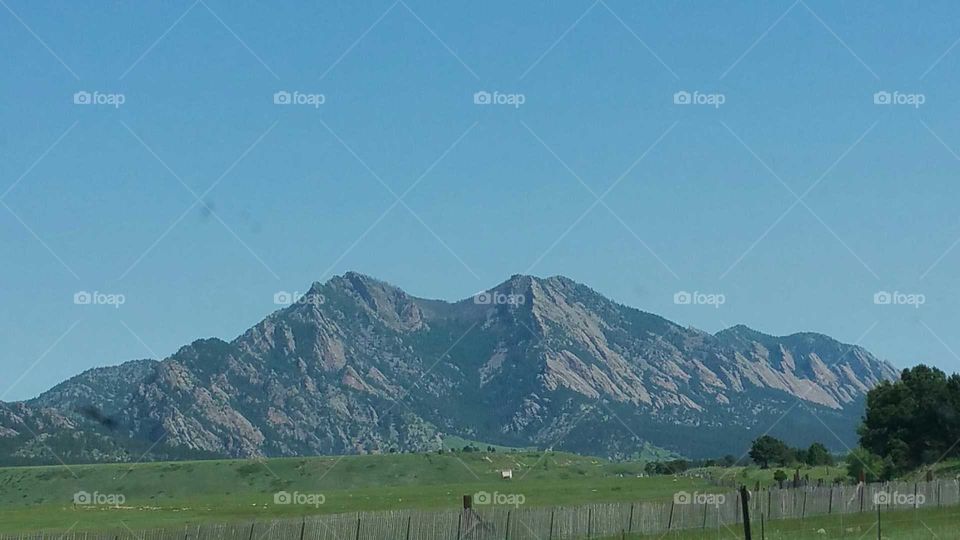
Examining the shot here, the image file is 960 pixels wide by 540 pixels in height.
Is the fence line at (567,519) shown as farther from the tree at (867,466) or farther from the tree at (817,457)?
the tree at (817,457)

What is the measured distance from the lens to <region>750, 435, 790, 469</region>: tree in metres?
153

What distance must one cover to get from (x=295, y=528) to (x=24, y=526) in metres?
64.7

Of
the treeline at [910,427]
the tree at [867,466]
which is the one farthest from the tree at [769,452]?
the treeline at [910,427]

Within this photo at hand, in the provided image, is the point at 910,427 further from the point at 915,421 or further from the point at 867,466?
the point at 867,466

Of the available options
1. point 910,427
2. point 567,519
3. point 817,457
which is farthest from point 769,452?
point 567,519

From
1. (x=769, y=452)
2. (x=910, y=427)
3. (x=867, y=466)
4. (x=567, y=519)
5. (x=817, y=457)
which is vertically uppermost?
(x=769, y=452)

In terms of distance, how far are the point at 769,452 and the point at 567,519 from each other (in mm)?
107582

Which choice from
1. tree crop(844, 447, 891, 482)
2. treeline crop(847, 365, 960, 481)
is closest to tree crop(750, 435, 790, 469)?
tree crop(844, 447, 891, 482)

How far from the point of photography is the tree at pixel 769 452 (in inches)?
6014

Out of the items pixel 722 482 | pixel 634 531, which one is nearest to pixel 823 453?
pixel 722 482

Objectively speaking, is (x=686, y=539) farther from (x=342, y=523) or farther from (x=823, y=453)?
(x=823, y=453)

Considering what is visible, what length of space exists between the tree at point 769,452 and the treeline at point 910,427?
3873cm

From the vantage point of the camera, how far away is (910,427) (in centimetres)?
10650

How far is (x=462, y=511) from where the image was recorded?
157ft
